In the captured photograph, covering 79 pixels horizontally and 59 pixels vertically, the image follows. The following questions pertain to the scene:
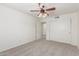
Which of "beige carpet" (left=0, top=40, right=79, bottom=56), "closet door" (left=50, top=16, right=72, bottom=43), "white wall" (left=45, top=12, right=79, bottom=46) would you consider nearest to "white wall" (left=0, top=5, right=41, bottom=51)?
"beige carpet" (left=0, top=40, right=79, bottom=56)

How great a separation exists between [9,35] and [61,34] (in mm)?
4299

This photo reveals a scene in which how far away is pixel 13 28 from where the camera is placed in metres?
4.84

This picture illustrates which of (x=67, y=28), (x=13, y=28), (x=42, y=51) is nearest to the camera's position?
(x=42, y=51)

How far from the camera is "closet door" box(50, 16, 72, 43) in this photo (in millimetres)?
6145

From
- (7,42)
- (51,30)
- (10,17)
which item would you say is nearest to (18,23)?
(10,17)

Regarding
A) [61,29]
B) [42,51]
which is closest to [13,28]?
[42,51]

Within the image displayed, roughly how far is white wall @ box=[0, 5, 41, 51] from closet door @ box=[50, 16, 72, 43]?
2355mm

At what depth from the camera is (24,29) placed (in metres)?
6.03

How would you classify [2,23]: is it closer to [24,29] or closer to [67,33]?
[24,29]

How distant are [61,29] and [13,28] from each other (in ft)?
13.2

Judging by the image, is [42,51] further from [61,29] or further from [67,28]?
[61,29]

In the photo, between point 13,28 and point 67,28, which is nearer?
point 13,28

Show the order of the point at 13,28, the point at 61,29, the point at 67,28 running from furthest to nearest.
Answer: the point at 61,29 → the point at 67,28 → the point at 13,28

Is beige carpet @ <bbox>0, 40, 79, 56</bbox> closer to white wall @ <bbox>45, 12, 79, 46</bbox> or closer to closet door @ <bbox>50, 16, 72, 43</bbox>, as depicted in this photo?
white wall @ <bbox>45, 12, 79, 46</bbox>
